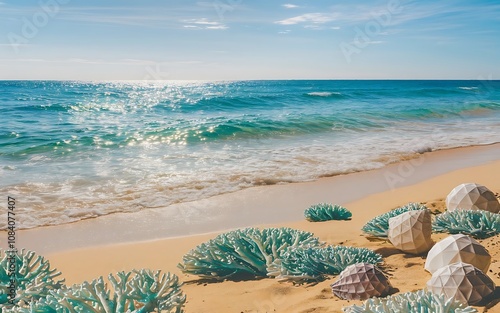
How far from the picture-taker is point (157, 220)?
7086mm

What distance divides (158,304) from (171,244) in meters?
2.78

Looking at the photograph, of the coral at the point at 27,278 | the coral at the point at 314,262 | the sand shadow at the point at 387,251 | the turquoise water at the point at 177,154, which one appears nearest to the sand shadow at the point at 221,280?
the coral at the point at 314,262

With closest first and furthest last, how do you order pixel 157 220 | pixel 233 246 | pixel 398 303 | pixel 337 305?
pixel 398 303 < pixel 337 305 < pixel 233 246 < pixel 157 220

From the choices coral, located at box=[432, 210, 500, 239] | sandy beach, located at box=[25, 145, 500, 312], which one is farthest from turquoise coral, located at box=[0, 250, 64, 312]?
coral, located at box=[432, 210, 500, 239]

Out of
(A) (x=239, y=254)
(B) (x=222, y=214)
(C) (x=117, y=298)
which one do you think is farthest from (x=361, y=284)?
(B) (x=222, y=214)

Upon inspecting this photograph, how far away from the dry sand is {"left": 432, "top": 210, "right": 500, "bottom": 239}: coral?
0.51 ft

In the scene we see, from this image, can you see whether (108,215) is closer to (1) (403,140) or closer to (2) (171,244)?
(2) (171,244)

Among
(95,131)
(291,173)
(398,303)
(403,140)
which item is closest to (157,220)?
(291,173)

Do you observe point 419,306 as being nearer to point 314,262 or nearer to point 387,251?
point 314,262

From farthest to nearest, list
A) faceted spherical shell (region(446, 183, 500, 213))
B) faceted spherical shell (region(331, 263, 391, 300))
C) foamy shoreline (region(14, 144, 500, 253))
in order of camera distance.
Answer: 1. foamy shoreline (region(14, 144, 500, 253))
2. faceted spherical shell (region(446, 183, 500, 213))
3. faceted spherical shell (region(331, 263, 391, 300))

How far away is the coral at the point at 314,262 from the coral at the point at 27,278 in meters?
1.92

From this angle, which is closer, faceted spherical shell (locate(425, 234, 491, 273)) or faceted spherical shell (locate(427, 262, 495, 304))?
faceted spherical shell (locate(427, 262, 495, 304))

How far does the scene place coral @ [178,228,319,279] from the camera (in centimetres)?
436

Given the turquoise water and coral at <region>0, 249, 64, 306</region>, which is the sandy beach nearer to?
coral at <region>0, 249, 64, 306</region>
